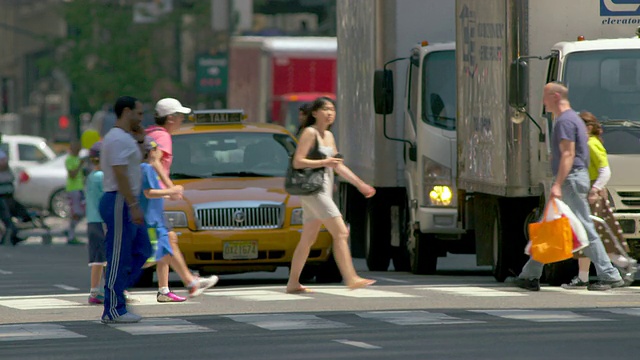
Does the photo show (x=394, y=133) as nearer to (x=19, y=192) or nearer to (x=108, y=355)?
(x=108, y=355)

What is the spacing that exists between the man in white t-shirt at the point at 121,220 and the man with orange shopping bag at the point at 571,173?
3.78 metres

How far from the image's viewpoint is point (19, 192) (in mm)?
39406

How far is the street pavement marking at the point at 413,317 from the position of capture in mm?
12828

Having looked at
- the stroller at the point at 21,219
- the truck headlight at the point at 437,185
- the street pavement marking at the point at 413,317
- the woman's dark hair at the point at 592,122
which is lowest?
the stroller at the point at 21,219

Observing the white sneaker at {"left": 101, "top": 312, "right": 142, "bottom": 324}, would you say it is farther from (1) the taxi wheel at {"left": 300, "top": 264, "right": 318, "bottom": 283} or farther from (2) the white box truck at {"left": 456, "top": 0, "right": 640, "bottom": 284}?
(1) the taxi wheel at {"left": 300, "top": 264, "right": 318, "bottom": 283}

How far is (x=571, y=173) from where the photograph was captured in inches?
615

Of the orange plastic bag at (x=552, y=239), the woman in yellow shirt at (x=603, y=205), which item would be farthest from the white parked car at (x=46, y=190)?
the orange plastic bag at (x=552, y=239)

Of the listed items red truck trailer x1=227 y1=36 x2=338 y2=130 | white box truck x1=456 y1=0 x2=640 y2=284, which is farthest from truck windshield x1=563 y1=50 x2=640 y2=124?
red truck trailer x1=227 y1=36 x2=338 y2=130

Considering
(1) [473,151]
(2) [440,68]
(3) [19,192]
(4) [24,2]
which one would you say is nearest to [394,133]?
(2) [440,68]

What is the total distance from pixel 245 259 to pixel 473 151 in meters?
2.49

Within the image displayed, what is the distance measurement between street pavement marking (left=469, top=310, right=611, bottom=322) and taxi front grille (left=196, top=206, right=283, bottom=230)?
4.24m

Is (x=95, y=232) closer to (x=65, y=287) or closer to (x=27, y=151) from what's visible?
(x=65, y=287)

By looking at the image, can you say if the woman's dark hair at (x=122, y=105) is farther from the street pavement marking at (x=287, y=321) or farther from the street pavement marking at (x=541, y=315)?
the street pavement marking at (x=541, y=315)

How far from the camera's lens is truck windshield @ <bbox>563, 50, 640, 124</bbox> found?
1641 cm
